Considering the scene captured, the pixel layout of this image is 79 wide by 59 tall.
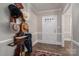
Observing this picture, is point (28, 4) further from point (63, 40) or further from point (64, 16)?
point (63, 40)

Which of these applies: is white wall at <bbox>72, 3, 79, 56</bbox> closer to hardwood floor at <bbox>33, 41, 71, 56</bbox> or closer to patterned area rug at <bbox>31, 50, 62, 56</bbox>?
hardwood floor at <bbox>33, 41, 71, 56</bbox>

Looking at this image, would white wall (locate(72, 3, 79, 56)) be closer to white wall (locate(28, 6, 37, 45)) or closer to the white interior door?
the white interior door

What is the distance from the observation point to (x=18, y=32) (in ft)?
5.31

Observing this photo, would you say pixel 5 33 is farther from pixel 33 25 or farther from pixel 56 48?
pixel 56 48

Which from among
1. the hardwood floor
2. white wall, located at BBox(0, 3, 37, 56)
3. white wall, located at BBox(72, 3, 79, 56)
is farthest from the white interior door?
white wall, located at BBox(0, 3, 37, 56)

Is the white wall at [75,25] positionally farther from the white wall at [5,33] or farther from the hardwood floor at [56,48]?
the white wall at [5,33]

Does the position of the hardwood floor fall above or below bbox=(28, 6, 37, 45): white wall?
below

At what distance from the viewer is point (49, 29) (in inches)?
64.7

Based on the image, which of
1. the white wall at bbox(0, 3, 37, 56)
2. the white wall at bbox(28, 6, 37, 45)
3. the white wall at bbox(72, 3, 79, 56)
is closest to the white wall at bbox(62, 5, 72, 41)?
the white wall at bbox(72, 3, 79, 56)

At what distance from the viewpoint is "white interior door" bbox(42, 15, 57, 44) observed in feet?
5.36

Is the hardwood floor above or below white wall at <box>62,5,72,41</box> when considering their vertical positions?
below

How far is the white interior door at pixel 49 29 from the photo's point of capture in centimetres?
163

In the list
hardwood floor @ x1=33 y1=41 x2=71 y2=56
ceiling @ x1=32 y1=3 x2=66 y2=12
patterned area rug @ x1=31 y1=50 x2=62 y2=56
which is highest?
ceiling @ x1=32 y1=3 x2=66 y2=12

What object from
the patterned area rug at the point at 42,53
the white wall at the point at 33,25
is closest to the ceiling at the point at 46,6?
the white wall at the point at 33,25
